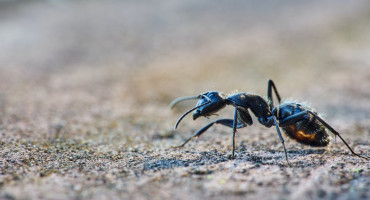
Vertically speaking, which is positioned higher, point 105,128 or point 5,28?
point 5,28

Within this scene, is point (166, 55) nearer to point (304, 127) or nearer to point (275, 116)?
point (275, 116)

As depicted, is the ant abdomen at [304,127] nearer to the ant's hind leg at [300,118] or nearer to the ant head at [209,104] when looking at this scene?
the ant's hind leg at [300,118]

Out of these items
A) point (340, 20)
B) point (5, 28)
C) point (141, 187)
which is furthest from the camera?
point (340, 20)

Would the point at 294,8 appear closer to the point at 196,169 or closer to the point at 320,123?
the point at 320,123

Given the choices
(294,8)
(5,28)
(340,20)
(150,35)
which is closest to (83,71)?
(150,35)

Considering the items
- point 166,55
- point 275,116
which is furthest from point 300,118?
point 166,55

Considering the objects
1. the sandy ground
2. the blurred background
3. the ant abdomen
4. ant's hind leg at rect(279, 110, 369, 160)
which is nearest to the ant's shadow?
the sandy ground
